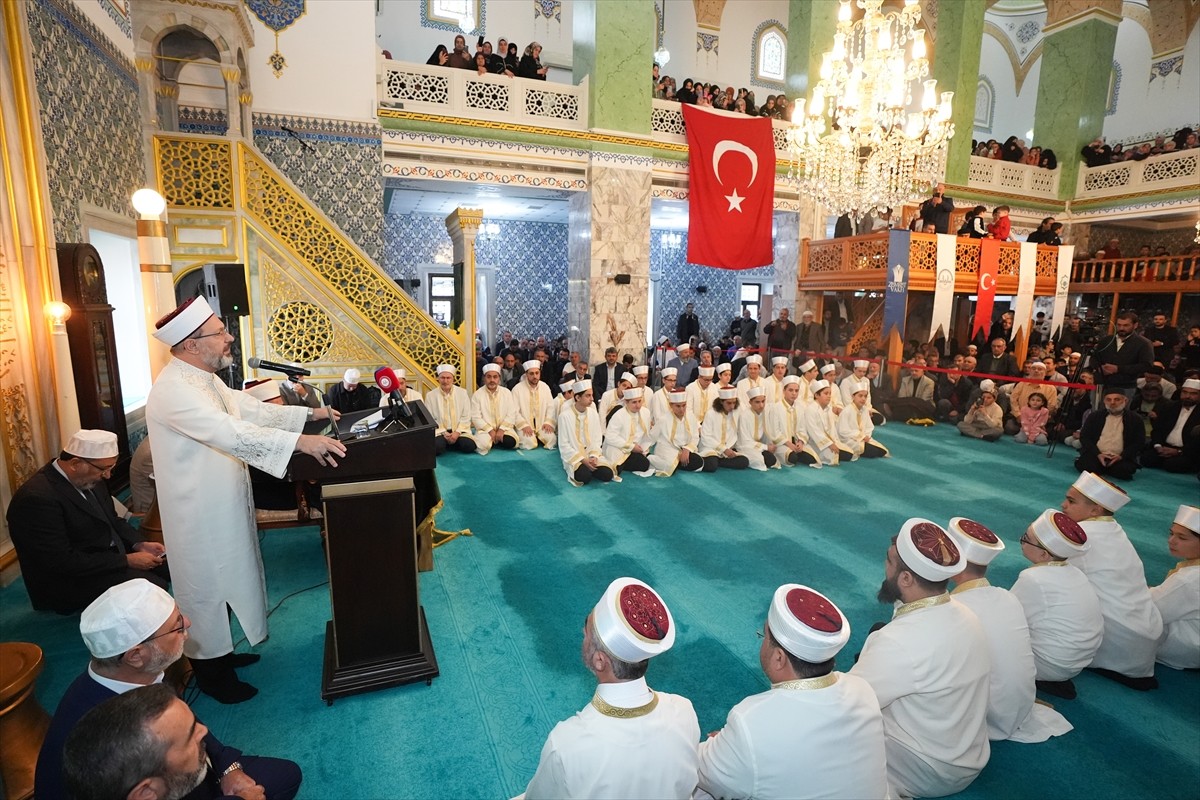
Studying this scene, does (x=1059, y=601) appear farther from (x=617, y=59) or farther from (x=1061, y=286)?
(x=1061, y=286)

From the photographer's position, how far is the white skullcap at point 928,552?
1957 mm

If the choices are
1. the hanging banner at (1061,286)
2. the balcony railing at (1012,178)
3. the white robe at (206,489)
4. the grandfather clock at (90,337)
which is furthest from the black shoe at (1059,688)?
the balcony railing at (1012,178)

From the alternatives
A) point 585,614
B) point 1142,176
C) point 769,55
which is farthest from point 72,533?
point 1142,176

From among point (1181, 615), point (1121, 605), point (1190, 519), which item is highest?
point (1190, 519)

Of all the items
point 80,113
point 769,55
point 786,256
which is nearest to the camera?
point 80,113

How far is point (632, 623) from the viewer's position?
55.9 inches

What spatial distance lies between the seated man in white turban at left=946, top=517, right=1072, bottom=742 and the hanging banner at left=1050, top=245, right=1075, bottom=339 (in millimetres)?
10919

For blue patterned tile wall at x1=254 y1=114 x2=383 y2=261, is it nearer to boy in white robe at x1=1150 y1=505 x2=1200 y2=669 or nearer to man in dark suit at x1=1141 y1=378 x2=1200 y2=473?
boy in white robe at x1=1150 y1=505 x2=1200 y2=669

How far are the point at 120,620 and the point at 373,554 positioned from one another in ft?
3.16

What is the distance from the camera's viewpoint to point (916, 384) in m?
8.89

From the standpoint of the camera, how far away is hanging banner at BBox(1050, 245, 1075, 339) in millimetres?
10633

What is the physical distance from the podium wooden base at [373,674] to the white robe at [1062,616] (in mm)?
2477

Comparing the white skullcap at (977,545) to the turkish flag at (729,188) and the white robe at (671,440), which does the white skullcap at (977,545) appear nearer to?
the white robe at (671,440)

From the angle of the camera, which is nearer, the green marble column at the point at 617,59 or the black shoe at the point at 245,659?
the black shoe at the point at 245,659
